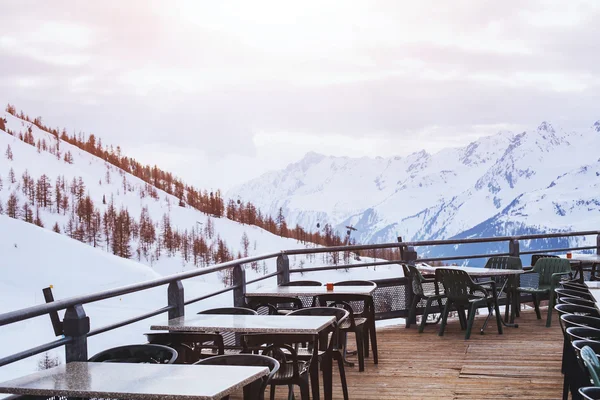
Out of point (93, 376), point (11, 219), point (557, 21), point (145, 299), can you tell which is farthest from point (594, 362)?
point (145, 299)

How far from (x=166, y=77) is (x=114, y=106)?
8.55 meters

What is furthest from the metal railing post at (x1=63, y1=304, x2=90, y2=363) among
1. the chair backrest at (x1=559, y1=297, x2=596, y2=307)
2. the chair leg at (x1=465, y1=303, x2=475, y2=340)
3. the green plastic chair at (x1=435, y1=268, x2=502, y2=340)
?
the chair leg at (x1=465, y1=303, x2=475, y2=340)

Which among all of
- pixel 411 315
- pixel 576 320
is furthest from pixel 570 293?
pixel 411 315

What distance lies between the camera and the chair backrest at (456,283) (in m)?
7.98

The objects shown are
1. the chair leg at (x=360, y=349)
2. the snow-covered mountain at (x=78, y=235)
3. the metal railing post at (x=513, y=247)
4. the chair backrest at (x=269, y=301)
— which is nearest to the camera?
the chair leg at (x=360, y=349)

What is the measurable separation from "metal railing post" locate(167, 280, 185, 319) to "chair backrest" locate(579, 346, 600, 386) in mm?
3281

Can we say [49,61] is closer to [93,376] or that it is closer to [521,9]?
[521,9]

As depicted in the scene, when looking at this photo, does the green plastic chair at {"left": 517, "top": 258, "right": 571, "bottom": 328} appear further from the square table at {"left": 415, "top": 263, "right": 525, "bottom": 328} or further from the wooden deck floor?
the wooden deck floor

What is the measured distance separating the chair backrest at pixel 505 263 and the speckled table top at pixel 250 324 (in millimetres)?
4985

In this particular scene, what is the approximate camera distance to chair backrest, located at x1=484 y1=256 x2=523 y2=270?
9.12 m

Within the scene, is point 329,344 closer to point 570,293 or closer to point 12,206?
point 570,293

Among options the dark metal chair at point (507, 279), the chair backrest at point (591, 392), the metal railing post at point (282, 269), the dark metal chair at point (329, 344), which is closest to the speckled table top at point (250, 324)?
the dark metal chair at point (329, 344)

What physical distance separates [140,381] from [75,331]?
1.00 metres

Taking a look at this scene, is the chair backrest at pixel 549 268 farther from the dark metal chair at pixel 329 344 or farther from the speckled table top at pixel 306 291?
the dark metal chair at pixel 329 344
